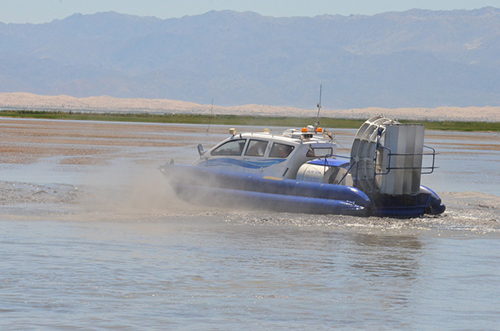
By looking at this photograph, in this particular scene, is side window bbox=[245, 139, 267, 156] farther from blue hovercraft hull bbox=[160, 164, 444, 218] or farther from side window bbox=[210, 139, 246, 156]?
blue hovercraft hull bbox=[160, 164, 444, 218]

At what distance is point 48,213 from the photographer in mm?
15219

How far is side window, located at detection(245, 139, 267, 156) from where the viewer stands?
1648 cm

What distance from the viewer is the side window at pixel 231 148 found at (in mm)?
16859

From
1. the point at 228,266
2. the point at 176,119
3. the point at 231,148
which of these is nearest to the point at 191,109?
the point at 176,119

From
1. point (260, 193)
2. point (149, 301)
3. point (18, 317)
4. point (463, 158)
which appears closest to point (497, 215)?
point (260, 193)

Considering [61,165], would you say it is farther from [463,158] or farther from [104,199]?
[463,158]

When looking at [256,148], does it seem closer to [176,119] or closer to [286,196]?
[286,196]

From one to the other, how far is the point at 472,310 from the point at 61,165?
62.3 feet

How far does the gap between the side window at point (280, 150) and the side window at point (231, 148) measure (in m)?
0.76

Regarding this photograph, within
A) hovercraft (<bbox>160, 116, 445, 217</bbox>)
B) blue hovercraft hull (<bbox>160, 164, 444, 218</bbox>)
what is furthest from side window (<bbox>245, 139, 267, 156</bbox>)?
blue hovercraft hull (<bbox>160, 164, 444, 218</bbox>)

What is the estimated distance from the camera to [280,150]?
1627 cm

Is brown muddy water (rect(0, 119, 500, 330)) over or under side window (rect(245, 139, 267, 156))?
under

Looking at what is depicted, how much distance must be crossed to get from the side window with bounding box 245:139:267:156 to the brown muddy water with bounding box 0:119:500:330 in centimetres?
128

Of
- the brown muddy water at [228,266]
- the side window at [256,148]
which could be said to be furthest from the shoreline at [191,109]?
the brown muddy water at [228,266]
